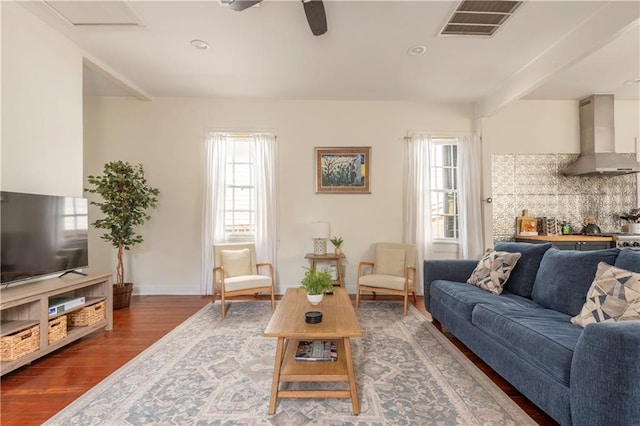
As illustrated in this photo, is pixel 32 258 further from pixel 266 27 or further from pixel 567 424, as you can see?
pixel 567 424

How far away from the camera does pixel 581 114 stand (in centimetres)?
463

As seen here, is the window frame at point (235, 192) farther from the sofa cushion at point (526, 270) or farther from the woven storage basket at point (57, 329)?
the sofa cushion at point (526, 270)

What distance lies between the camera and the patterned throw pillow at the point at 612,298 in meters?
1.66

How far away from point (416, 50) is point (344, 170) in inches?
75.5

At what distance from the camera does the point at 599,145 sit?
4480mm

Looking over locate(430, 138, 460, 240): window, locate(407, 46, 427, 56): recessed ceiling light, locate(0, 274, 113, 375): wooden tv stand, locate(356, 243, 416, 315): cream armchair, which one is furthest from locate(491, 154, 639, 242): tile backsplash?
locate(0, 274, 113, 375): wooden tv stand

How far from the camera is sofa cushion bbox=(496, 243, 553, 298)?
8.70ft

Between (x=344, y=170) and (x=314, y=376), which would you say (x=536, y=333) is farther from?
(x=344, y=170)

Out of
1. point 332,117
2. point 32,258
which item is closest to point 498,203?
point 332,117

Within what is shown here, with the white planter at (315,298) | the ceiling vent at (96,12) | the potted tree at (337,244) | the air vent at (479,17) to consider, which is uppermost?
the ceiling vent at (96,12)

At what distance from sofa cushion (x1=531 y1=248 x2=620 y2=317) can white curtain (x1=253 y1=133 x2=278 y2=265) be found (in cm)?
325

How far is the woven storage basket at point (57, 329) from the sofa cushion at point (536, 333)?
11.4ft

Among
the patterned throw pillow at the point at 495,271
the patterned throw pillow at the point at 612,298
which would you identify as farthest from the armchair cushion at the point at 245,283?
the patterned throw pillow at the point at 612,298

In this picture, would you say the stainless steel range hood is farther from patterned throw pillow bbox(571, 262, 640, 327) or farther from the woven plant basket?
the woven plant basket
